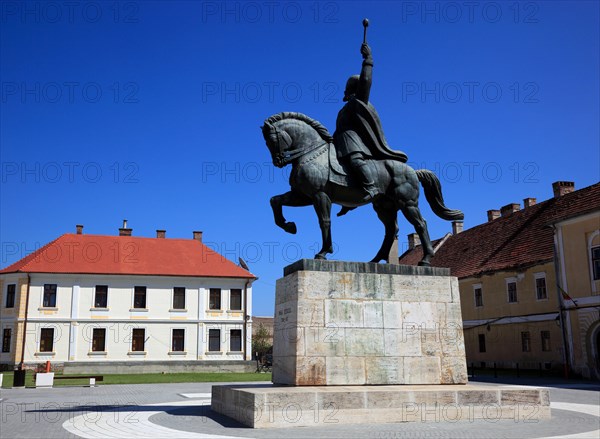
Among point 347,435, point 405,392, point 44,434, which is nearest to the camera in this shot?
point 347,435

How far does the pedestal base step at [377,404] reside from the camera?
8820mm

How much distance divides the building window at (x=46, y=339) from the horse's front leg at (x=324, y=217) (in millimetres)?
32462

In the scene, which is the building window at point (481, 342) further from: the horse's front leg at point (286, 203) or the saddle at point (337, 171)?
the saddle at point (337, 171)

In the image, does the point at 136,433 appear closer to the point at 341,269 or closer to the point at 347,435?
the point at 347,435

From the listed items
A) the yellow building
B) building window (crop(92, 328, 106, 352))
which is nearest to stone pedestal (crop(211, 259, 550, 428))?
the yellow building

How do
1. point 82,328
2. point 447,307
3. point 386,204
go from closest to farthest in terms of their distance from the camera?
point 447,307 → point 386,204 → point 82,328

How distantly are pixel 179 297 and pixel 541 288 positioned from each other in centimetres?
2351

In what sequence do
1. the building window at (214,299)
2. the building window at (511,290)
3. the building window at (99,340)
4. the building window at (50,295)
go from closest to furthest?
the building window at (511,290) → the building window at (50,295) → the building window at (99,340) → the building window at (214,299)

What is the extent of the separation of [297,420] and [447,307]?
400 centimetres

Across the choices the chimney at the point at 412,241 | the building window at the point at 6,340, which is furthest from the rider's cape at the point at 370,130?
the chimney at the point at 412,241

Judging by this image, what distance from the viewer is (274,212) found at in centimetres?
1192

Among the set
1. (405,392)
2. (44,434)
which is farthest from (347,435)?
(44,434)

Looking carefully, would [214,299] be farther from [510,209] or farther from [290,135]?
[290,135]

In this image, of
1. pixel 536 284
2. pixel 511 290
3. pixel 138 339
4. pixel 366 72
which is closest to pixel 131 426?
pixel 366 72
